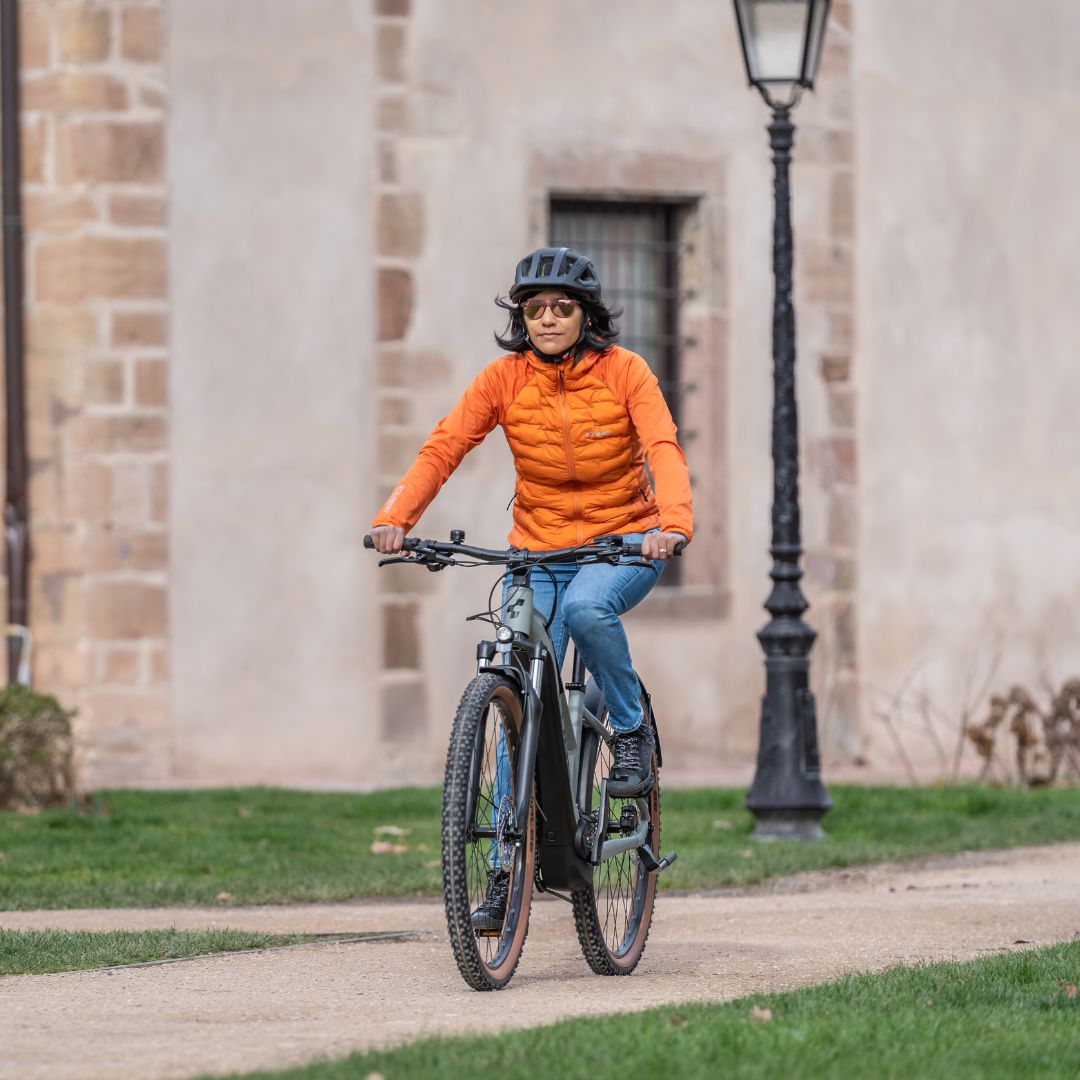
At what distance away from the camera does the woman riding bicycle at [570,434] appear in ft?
21.0

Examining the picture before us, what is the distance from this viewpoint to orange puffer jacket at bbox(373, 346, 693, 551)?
646 cm

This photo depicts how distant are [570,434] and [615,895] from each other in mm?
1343

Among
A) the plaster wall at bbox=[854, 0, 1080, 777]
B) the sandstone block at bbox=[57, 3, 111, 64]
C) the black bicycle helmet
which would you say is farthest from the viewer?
the plaster wall at bbox=[854, 0, 1080, 777]

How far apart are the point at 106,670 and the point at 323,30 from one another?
12.6 ft

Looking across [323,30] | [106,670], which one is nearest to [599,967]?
[106,670]

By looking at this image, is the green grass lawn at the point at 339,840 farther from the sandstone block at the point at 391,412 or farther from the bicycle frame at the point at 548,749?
the bicycle frame at the point at 548,749

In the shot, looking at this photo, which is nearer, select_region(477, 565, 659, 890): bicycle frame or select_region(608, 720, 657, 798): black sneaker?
select_region(477, 565, 659, 890): bicycle frame

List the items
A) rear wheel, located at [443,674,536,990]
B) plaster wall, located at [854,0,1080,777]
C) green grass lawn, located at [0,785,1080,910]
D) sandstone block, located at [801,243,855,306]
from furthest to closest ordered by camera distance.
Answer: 1. plaster wall, located at [854,0,1080,777]
2. sandstone block, located at [801,243,855,306]
3. green grass lawn, located at [0,785,1080,910]
4. rear wheel, located at [443,674,536,990]

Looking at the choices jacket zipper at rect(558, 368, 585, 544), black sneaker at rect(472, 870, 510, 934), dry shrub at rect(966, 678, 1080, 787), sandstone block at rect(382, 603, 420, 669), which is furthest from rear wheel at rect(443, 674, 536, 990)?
sandstone block at rect(382, 603, 420, 669)

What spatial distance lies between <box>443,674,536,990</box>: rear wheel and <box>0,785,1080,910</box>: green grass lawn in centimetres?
282

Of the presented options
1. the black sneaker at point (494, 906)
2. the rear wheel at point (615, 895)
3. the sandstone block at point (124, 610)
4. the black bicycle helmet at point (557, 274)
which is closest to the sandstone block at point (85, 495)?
the sandstone block at point (124, 610)

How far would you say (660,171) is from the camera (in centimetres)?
1419

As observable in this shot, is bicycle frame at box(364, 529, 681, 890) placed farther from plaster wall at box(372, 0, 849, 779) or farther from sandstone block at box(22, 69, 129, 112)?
sandstone block at box(22, 69, 129, 112)

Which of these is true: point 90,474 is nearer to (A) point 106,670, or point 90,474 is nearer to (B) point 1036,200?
(A) point 106,670
